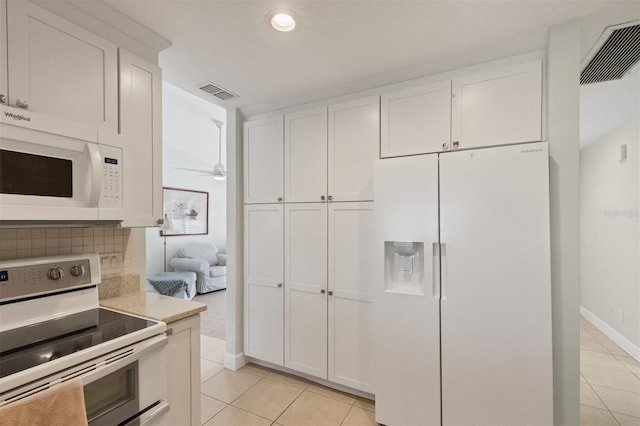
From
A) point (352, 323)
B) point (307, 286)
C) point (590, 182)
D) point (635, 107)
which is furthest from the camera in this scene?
point (590, 182)

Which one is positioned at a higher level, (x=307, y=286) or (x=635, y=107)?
(x=635, y=107)

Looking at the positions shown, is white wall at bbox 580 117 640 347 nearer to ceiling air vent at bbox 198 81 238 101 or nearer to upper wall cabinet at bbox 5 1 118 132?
ceiling air vent at bbox 198 81 238 101

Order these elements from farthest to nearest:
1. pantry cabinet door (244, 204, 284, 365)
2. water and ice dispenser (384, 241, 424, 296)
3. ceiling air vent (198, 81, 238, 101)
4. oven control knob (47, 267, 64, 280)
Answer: pantry cabinet door (244, 204, 284, 365)
ceiling air vent (198, 81, 238, 101)
water and ice dispenser (384, 241, 424, 296)
oven control knob (47, 267, 64, 280)

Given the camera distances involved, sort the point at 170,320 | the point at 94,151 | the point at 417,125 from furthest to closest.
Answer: the point at 417,125 → the point at 170,320 → the point at 94,151

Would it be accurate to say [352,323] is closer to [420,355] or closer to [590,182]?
[420,355]

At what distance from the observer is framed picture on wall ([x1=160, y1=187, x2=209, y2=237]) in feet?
A: 19.7

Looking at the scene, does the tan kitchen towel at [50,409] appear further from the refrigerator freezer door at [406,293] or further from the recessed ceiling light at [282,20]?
the recessed ceiling light at [282,20]

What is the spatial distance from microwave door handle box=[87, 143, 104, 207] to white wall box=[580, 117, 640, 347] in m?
4.46

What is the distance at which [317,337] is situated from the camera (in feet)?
8.12

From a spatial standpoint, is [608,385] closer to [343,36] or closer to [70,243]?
[343,36]

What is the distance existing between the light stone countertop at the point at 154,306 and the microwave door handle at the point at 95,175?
593 millimetres

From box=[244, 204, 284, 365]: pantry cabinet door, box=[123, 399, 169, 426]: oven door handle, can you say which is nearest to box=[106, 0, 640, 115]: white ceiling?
box=[244, 204, 284, 365]: pantry cabinet door

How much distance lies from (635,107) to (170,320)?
4.28 metres

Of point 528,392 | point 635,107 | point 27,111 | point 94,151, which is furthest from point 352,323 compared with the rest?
point 635,107
